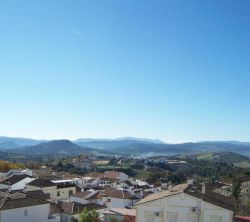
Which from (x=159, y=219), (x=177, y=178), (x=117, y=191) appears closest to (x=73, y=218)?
(x=117, y=191)

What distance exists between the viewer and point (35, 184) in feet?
213

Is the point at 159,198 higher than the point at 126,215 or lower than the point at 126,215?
higher

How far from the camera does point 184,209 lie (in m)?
35.1

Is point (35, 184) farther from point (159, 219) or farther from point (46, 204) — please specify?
point (159, 219)

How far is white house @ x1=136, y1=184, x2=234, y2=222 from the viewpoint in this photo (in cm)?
3447

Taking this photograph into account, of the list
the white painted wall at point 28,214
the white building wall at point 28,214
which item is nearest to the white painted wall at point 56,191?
the white painted wall at point 28,214

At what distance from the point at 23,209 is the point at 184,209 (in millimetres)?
14780

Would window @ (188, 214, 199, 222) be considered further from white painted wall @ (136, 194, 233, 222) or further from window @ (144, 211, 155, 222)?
window @ (144, 211, 155, 222)

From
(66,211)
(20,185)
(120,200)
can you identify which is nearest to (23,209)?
(66,211)

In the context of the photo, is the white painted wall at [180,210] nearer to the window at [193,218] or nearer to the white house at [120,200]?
the window at [193,218]

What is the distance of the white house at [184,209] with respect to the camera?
113ft

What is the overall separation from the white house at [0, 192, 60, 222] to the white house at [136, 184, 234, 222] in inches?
429

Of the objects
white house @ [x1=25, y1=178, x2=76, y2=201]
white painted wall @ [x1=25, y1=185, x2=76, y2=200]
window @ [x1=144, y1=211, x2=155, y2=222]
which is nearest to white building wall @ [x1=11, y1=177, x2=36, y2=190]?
white house @ [x1=25, y1=178, x2=76, y2=201]

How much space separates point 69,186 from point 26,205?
107 feet
